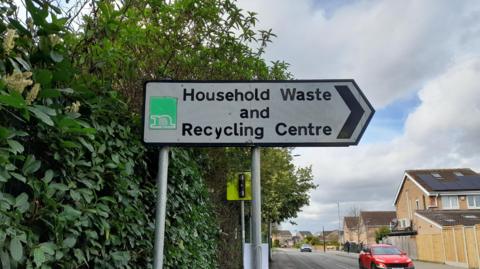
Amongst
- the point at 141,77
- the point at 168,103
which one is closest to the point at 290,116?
the point at 168,103

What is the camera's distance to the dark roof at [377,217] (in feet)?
276

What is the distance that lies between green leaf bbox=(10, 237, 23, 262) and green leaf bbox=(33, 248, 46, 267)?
0.42ft

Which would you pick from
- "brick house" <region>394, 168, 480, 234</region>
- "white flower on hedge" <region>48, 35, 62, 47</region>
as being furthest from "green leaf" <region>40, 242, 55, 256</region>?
"brick house" <region>394, 168, 480, 234</region>

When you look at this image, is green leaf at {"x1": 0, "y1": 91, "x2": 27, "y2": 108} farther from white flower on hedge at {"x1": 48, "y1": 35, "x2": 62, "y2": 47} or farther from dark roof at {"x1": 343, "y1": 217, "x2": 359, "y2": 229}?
dark roof at {"x1": 343, "y1": 217, "x2": 359, "y2": 229}

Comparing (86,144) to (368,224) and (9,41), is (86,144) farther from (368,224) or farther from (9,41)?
(368,224)

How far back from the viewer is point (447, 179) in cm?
4700

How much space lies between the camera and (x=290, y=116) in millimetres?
2707

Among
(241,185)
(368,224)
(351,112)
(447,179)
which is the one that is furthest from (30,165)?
(368,224)

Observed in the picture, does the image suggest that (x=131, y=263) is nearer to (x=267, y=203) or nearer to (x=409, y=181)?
(x=267, y=203)

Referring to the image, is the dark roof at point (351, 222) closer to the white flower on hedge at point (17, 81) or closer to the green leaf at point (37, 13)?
the green leaf at point (37, 13)

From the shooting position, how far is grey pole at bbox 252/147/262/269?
95.0 inches

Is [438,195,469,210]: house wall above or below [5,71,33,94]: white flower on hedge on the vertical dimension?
above

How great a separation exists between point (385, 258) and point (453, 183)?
30.0 meters

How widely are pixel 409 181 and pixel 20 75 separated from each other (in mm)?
52083
